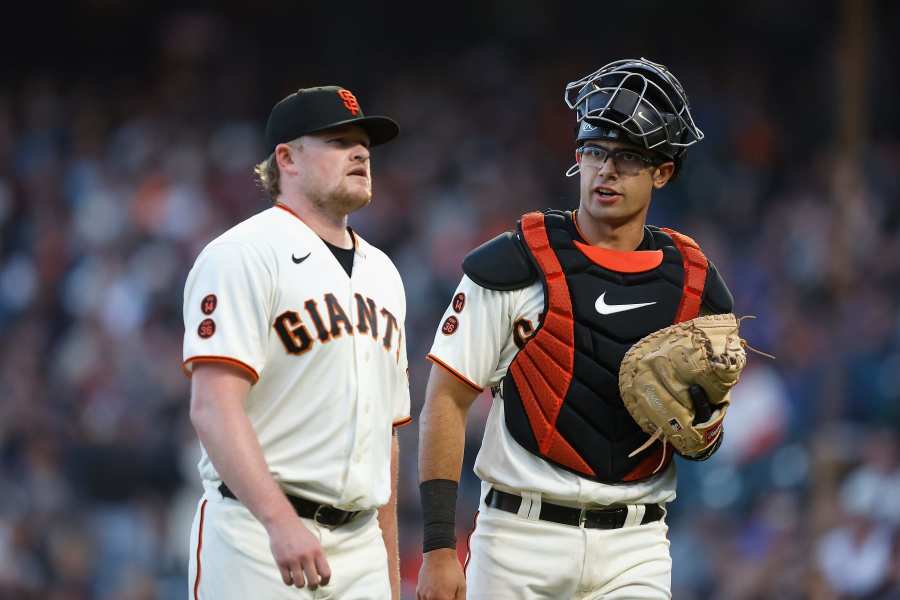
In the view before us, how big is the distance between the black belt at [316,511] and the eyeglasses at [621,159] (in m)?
1.20

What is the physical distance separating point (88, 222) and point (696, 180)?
186 inches

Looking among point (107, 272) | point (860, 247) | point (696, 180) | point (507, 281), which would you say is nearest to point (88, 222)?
point (107, 272)

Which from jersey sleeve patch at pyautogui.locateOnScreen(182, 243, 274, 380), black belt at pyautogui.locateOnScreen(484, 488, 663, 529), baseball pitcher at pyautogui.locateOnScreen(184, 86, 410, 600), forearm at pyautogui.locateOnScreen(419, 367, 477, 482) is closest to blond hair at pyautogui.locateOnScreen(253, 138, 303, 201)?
baseball pitcher at pyautogui.locateOnScreen(184, 86, 410, 600)

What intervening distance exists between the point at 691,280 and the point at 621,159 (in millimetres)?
404

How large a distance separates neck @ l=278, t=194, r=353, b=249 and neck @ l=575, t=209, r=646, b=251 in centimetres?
72

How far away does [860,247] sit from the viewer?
9.40m

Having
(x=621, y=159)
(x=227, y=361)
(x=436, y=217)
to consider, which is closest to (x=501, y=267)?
(x=621, y=159)

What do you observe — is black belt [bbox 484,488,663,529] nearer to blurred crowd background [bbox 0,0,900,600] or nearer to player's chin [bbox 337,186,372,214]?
player's chin [bbox 337,186,372,214]

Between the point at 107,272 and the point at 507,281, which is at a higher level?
the point at 507,281

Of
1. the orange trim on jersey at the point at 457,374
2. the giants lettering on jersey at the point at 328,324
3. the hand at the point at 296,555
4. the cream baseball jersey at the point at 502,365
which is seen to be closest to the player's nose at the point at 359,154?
the giants lettering on jersey at the point at 328,324

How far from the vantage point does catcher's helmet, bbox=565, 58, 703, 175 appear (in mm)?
4121

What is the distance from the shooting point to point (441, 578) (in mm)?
3938

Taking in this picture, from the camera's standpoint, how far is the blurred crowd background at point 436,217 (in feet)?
27.5

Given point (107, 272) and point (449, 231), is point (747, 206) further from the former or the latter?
point (107, 272)
